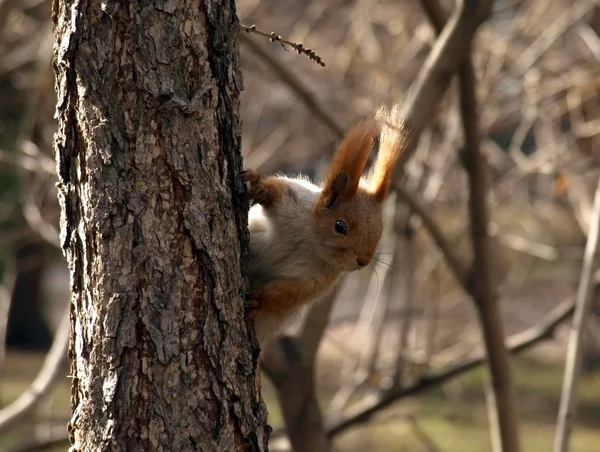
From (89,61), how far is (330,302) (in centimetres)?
131

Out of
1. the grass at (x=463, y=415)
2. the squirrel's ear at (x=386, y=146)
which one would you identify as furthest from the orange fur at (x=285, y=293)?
the grass at (x=463, y=415)

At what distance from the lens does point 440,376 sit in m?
2.99

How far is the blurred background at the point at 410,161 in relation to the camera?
3496mm

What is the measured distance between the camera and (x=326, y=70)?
4402 millimetres

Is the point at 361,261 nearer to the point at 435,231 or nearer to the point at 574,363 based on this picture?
the point at 435,231

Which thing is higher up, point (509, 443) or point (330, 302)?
point (330, 302)

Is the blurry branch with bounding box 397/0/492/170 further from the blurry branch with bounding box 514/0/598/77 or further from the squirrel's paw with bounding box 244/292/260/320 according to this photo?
the blurry branch with bounding box 514/0/598/77

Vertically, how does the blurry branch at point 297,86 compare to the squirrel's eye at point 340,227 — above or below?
above

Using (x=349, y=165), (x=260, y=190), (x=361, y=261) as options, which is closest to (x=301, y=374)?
(x=361, y=261)

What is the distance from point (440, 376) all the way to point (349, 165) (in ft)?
4.39

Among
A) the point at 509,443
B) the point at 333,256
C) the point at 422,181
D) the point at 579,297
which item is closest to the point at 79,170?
the point at 333,256

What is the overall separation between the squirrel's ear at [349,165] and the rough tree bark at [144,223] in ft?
1.23

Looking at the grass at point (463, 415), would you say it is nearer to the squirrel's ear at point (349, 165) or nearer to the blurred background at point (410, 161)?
the blurred background at point (410, 161)

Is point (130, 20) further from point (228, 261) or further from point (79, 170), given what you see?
point (228, 261)
